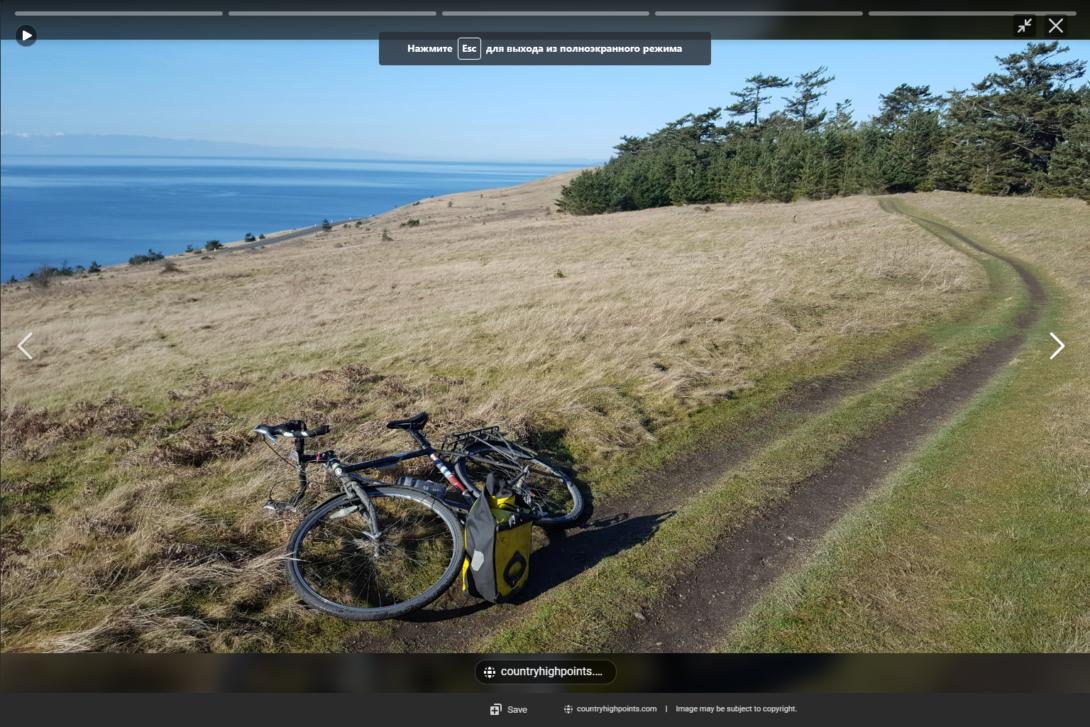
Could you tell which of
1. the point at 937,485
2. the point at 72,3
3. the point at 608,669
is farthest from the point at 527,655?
the point at 937,485

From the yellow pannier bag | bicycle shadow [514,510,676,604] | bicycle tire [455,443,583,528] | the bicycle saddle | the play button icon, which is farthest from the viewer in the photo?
bicycle tire [455,443,583,528]

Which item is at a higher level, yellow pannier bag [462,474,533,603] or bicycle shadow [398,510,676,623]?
yellow pannier bag [462,474,533,603]

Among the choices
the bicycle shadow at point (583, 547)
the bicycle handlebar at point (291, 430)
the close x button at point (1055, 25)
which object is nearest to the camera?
the close x button at point (1055, 25)

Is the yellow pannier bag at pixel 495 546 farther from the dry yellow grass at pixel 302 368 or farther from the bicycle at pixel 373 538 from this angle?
the dry yellow grass at pixel 302 368

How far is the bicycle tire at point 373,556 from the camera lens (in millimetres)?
4895

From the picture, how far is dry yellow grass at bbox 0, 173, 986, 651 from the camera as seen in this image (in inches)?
193

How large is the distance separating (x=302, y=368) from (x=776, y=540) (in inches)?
413

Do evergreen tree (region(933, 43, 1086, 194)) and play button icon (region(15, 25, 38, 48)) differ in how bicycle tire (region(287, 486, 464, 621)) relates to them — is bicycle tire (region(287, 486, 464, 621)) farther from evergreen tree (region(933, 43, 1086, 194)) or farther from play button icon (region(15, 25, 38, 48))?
evergreen tree (region(933, 43, 1086, 194))

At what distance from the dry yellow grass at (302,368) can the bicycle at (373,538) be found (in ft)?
1.13

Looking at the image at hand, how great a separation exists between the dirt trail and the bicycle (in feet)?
4.96

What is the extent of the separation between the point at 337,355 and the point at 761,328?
10200 mm

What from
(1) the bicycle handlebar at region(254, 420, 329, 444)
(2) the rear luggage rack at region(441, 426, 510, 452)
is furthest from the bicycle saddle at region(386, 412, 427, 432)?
(1) the bicycle handlebar at region(254, 420, 329, 444)

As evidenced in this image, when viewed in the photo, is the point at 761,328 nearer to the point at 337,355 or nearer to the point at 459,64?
the point at 337,355

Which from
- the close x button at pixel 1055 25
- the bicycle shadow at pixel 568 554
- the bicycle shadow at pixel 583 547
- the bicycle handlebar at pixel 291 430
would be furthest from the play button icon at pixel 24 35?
the close x button at pixel 1055 25
